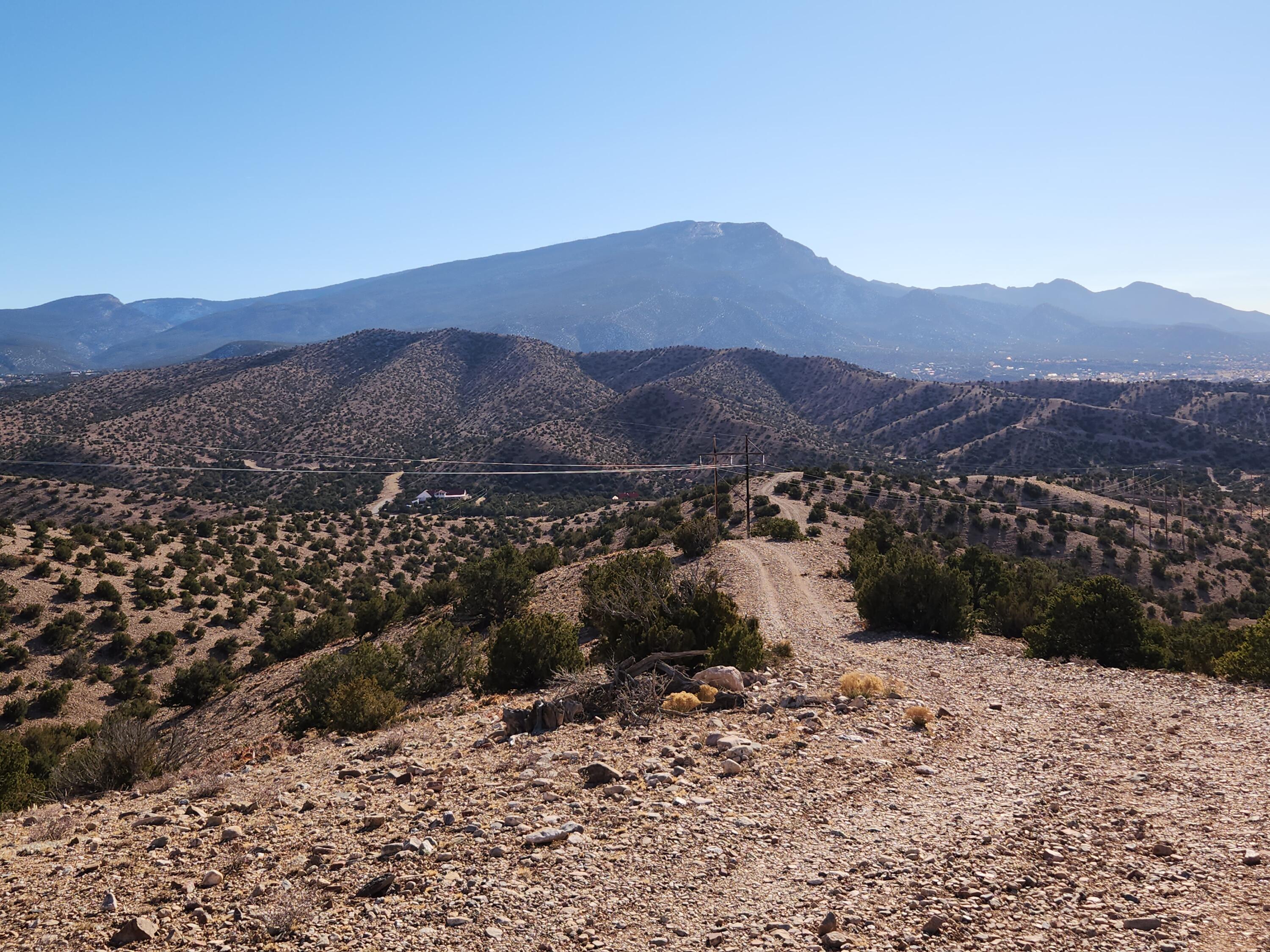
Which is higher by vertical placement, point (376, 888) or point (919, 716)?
point (376, 888)

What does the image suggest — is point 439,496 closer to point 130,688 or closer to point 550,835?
point 130,688

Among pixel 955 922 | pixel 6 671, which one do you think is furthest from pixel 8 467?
pixel 955 922

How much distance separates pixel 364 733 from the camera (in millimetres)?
13727

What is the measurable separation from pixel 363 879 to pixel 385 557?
51.6m

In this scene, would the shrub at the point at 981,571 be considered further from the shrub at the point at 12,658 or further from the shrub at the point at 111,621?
the shrub at the point at 12,658

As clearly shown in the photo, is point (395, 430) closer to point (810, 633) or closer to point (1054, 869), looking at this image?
point (810, 633)

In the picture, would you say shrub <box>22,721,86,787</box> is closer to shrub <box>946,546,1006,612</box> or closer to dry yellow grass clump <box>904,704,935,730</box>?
dry yellow grass clump <box>904,704,935,730</box>

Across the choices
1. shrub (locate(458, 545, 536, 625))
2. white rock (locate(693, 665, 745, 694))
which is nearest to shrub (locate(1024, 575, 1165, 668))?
white rock (locate(693, 665, 745, 694))

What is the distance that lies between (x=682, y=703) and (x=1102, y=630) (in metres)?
11.9

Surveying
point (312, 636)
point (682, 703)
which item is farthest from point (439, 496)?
point (682, 703)

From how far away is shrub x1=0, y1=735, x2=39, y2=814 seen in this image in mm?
11523

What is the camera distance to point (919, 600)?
21.2 m

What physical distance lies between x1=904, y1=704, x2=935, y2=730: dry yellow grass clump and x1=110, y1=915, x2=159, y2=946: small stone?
989 cm

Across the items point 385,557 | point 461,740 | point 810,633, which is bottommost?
point 385,557
